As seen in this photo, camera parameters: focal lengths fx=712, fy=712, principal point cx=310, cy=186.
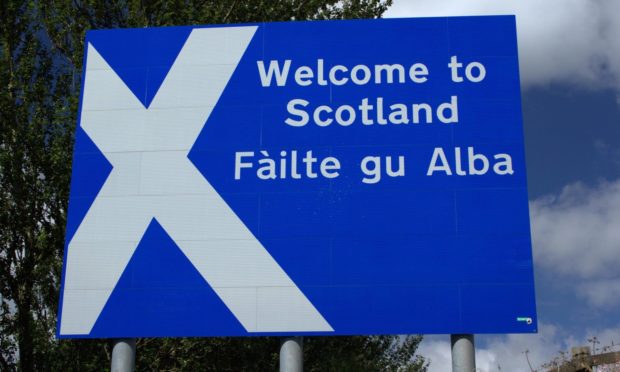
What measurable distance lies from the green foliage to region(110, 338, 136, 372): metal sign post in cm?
544

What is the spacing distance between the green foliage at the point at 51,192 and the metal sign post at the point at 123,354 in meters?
5.44

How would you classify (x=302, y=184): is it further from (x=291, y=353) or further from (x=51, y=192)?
(x=51, y=192)

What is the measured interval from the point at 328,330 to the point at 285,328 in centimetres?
46

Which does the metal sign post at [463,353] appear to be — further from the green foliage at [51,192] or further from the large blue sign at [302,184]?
the green foliage at [51,192]

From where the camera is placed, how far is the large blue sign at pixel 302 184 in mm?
7527

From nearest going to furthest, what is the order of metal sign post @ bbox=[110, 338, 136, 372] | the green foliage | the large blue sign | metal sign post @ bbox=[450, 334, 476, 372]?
metal sign post @ bbox=[450, 334, 476, 372], the large blue sign, metal sign post @ bbox=[110, 338, 136, 372], the green foliage

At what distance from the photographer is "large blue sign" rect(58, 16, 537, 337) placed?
7527 millimetres

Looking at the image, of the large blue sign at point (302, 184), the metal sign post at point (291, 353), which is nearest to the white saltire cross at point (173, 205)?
the large blue sign at point (302, 184)

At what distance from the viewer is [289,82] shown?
8453mm

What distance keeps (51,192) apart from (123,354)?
706 centimetres

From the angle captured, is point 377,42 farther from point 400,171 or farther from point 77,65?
point 77,65

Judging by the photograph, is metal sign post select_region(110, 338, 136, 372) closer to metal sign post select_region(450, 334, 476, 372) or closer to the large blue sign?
the large blue sign

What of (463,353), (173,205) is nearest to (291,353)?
(463,353)

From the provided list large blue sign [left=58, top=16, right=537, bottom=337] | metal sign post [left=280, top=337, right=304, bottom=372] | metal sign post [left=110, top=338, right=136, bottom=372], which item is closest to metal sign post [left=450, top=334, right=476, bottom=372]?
large blue sign [left=58, top=16, right=537, bottom=337]
